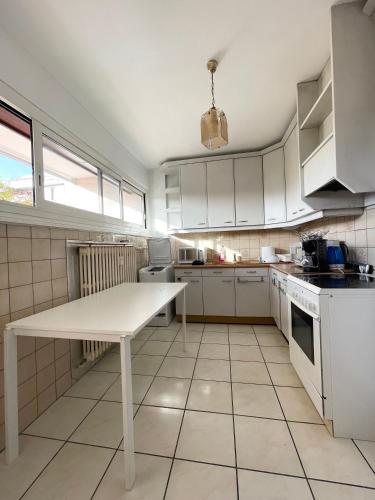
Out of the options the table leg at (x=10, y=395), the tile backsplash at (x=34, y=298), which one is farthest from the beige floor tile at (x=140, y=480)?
the tile backsplash at (x=34, y=298)

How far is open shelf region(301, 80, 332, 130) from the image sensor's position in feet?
5.05

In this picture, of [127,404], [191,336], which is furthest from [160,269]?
[127,404]

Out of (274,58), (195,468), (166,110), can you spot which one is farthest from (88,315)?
(274,58)

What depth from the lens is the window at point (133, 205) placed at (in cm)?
308

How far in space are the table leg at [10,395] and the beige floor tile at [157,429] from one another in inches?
25.4

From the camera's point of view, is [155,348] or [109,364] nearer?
[109,364]

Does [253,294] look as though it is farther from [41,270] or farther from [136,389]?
[41,270]

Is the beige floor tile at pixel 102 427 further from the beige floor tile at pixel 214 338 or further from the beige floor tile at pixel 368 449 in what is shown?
the beige floor tile at pixel 368 449

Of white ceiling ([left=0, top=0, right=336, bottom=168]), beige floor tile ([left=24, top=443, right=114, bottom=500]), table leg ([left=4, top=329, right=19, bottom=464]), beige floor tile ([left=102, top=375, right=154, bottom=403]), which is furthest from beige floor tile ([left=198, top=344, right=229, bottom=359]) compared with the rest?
white ceiling ([left=0, top=0, right=336, bottom=168])

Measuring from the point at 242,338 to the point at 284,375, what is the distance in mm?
754

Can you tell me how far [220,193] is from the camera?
10.8 feet

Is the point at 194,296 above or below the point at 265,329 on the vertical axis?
above

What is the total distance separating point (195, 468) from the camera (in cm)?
110

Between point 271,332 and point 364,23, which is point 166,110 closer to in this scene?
point 364,23
